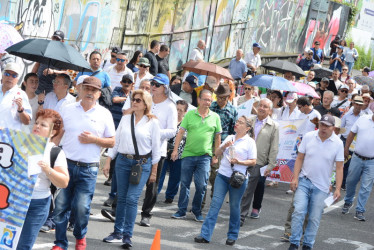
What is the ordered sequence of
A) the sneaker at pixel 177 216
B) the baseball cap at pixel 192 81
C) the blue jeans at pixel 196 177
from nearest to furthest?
the blue jeans at pixel 196 177 → the sneaker at pixel 177 216 → the baseball cap at pixel 192 81

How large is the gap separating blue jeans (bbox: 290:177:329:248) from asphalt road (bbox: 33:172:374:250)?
599mm

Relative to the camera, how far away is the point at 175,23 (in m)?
23.0

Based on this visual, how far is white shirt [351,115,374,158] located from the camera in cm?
1346

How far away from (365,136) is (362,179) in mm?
747

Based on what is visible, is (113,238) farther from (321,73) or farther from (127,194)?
(321,73)

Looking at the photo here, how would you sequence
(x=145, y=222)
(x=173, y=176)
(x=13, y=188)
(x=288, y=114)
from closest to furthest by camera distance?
(x=13, y=188) → (x=145, y=222) → (x=173, y=176) → (x=288, y=114)

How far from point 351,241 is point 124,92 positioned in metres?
4.23

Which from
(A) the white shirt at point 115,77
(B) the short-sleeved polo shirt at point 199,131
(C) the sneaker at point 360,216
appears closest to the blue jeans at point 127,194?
(B) the short-sleeved polo shirt at point 199,131

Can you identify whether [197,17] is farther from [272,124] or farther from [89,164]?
[89,164]

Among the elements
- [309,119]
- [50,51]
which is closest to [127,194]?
[50,51]

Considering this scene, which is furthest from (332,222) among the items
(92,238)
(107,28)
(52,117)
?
(107,28)

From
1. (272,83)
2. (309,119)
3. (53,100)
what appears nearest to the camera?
(53,100)

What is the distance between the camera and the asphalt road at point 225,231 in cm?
973

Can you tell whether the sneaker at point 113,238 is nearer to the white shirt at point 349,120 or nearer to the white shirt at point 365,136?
the white shirt at point 365,136
